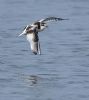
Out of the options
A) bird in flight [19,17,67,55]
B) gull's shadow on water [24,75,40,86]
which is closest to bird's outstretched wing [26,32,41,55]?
bird in flight [19,17,67,55]

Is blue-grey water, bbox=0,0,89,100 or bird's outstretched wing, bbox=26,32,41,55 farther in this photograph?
bird's outstretched wing, bbox=26,32,41,55

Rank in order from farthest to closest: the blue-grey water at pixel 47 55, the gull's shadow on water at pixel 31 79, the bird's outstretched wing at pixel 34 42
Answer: the bird's outstretched wing at pixel 34 42 < the gull's shadow on water at pixel 31 79 < the blue-grey water at pixel 47 55

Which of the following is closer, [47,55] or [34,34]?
[34,34]

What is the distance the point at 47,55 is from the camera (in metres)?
20.5

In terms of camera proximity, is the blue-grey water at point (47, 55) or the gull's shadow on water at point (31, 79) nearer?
the blue-grey water at point (47, 55)

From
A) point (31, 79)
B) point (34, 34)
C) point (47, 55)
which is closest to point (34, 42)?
point (34, 34)

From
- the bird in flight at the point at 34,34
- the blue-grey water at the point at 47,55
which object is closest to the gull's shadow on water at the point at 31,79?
the blue-grey water at the point at 47,55

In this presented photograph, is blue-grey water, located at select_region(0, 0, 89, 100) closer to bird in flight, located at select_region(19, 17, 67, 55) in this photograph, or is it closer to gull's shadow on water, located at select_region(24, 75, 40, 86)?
gull's shadow on water, located at select_region(24, 75, 40, 86)

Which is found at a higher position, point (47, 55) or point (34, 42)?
point (34, 42)

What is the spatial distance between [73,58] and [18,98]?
5.04 meters

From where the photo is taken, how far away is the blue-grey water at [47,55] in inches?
627

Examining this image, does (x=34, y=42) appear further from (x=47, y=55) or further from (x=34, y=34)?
(x=47, y=55)

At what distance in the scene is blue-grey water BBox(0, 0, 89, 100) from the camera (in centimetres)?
1594

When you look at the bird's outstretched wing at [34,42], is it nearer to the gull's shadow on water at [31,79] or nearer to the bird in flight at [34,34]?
the bird in flight at [34,34]
